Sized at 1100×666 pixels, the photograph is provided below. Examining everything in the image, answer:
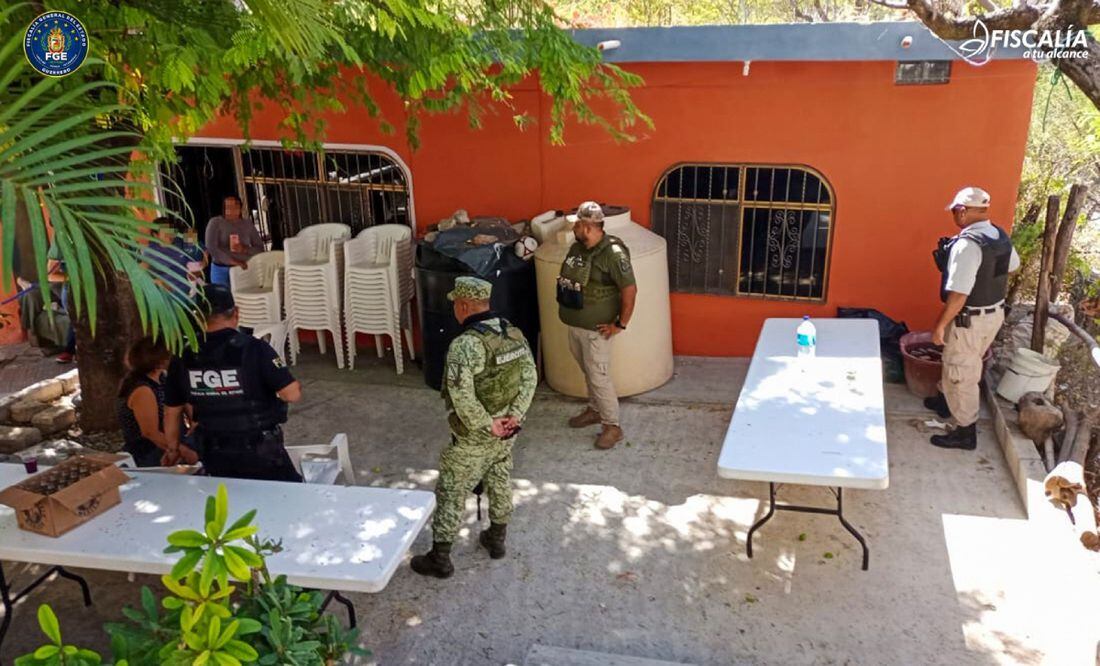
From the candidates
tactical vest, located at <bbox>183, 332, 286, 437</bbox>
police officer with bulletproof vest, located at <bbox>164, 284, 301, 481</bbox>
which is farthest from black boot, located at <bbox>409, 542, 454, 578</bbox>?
tactical vest, located at <bbox>183, 332, 286, 437</bbox>

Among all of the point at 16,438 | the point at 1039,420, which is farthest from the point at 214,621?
the point at 1039,420

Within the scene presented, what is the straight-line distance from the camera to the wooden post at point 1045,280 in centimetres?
642

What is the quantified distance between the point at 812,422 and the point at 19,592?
4.51 meters

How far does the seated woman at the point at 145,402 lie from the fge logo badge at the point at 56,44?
1560mm

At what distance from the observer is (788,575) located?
466 cm

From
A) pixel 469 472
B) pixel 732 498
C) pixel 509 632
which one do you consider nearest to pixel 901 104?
pixel 732 498

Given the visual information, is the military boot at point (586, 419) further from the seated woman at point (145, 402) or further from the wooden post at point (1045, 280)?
the wooden post at point (1045, 280)

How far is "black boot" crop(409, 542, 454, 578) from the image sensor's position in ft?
15.4

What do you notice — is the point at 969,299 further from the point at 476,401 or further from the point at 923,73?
the point at 476,401

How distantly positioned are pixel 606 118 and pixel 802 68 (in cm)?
168

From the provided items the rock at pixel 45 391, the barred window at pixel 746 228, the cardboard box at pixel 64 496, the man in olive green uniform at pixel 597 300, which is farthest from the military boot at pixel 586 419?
the rock at pixel 45 391

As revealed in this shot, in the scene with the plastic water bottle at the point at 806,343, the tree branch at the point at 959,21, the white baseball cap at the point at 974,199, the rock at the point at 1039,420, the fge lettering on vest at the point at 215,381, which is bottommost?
the rock at the point at 1039,420

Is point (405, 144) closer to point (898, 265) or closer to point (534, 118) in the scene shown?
point (534, 118)

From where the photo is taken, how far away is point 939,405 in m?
6.47
